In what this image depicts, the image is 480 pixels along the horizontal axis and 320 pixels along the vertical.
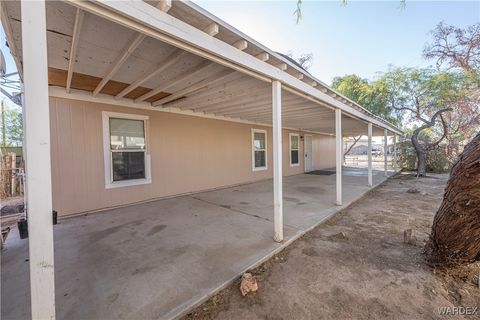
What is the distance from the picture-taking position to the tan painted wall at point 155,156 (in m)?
3.83

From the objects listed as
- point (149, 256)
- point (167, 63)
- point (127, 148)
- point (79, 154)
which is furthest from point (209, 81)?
point (79, 154)

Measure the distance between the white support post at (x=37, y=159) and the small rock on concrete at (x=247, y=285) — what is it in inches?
53.3

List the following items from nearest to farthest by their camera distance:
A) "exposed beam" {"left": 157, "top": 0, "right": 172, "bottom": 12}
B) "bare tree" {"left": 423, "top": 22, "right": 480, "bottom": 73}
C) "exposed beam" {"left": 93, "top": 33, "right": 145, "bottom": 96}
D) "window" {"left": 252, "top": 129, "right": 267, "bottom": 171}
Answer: "exposed beam" {"left": 157, "top": 0, "right": 172, "bottom": 12}
"exposed beam" {"left": 93, "top": 33, "right": 145, "bottom": 96}
"window" {"left": 252, "top": 129, "right": 267, "bottom": 171}
"bare tree" {"left": 423, "top": 22, "right": 480, "bottom": 73}

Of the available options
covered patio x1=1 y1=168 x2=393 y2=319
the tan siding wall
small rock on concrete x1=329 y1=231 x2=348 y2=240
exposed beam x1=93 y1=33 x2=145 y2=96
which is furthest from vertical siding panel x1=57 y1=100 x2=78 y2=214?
the tan siding wall

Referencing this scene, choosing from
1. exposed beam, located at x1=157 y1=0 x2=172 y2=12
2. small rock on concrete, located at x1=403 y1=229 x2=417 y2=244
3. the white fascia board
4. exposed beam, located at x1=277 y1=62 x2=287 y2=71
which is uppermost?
exposed beam, located at x1=277 y1=62 x2=287 y2=71

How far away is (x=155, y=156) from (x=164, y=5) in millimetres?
3949

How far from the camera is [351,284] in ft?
6.57

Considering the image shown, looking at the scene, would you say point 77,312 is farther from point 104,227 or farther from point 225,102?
point 225,102

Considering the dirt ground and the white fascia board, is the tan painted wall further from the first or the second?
the dirt ground

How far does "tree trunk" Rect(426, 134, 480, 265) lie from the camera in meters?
1.87

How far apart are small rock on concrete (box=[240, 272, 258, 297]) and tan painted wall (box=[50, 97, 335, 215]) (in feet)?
12.3

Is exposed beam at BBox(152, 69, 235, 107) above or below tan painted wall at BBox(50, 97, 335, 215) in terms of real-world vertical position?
above

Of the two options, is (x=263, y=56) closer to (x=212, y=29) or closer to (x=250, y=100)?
(x=212, y=29)

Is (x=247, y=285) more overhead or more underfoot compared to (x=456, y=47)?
more underfoot
